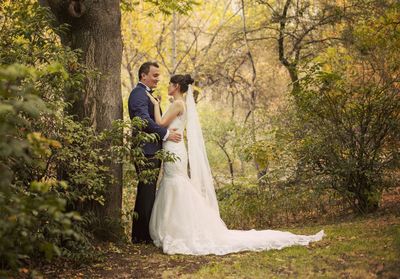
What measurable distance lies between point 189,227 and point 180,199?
16.3 inches

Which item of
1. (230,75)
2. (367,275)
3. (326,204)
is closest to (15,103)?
(367,275)

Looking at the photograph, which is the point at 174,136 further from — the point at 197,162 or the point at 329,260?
the point at 329,260

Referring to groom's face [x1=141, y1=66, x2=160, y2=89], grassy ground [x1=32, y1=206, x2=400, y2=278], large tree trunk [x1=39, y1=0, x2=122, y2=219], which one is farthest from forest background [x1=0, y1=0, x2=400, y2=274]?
groom's face [x1=141, y1=66, x2=160, y2=89]

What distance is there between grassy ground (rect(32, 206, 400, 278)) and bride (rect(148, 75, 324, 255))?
0.66 feet

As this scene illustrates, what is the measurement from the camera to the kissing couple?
220 inches

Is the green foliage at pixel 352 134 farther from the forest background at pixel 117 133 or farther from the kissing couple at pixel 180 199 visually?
the kissing couple at pixel 180 199

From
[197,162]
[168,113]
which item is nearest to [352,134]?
[197,162]

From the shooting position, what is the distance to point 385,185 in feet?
22.8

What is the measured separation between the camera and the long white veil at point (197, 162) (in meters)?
6.39

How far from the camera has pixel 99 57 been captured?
5688mm

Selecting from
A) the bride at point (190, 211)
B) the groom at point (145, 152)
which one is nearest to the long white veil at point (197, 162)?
the bride at point (190, 211)

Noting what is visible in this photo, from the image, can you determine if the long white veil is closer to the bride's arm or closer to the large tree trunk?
the bride's arm

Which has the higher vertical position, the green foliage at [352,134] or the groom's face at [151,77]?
the groom's face at [151,77]

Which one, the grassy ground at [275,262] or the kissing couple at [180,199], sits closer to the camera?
the grassy ground at [275,262]
